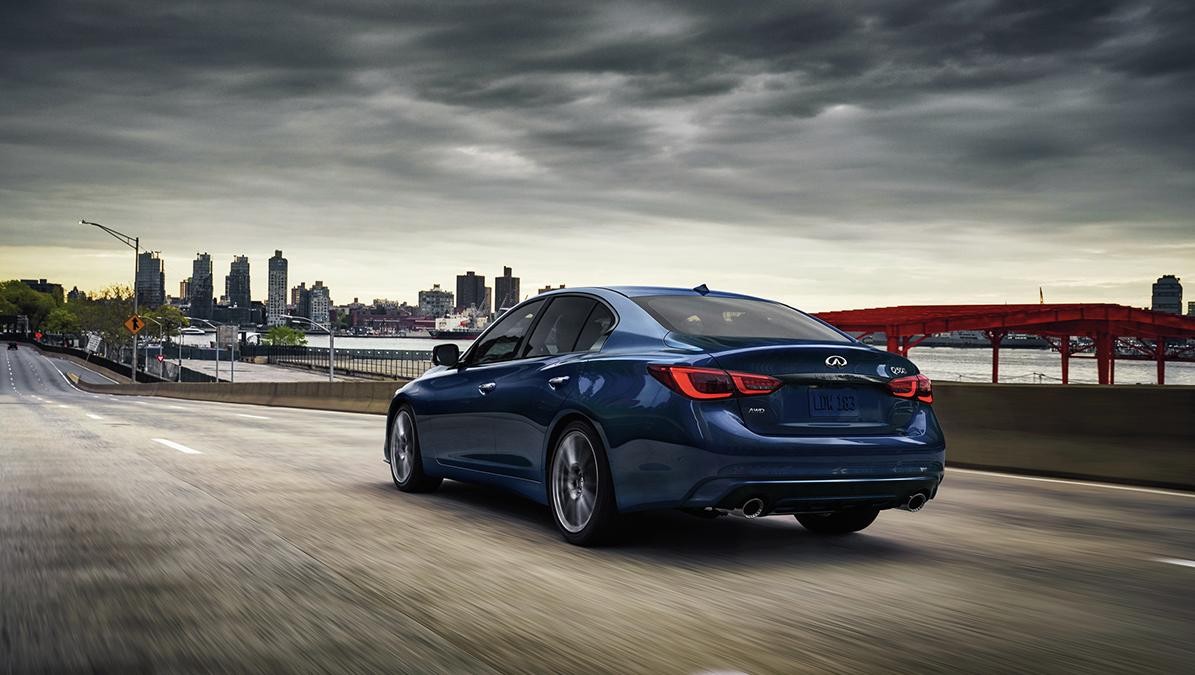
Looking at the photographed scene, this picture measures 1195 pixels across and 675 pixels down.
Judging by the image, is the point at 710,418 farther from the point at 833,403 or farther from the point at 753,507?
the point at 833,403

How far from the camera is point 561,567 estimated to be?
19.6 ft

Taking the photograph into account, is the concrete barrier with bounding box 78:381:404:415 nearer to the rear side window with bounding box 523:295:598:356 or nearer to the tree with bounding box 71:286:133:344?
the rear side window with bounding box 523:295:598:356

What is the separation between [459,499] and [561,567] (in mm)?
3063

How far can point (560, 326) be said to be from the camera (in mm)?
7605

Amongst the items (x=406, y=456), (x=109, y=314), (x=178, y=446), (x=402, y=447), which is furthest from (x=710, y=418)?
(x=109, y=314)

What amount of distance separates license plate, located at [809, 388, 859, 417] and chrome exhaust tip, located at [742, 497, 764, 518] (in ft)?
1.78

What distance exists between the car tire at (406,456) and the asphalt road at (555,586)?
16 centimetres

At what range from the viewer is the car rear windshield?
6668 mm

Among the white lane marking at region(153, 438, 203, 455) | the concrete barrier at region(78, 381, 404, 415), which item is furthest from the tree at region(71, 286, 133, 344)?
the white lane marking at region(153, 438, 203, 455)

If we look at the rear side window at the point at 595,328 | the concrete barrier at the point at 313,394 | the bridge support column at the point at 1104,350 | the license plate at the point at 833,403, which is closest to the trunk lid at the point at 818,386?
the license plate at the point at 833,403

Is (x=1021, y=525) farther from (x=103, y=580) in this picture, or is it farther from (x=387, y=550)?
(x=103, y=580)

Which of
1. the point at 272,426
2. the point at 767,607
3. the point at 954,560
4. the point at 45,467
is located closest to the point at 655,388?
the point at 767,607

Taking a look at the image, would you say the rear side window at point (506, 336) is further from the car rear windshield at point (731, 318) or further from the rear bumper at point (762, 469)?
the rear bumper at point (762, 469)

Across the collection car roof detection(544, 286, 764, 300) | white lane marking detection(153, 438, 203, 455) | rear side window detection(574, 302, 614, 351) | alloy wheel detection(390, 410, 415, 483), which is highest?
car roof detection(544, 286, 764, 300)
